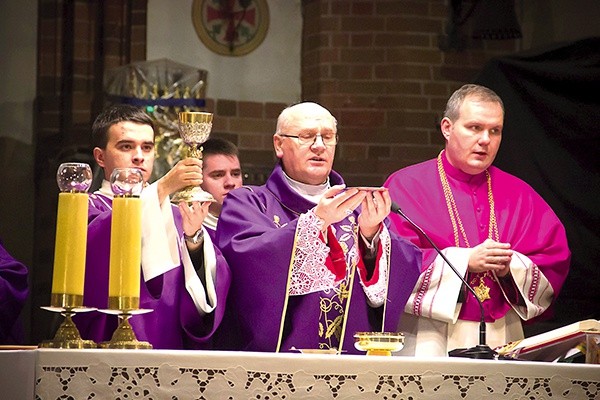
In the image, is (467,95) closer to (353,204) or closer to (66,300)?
(353,204)

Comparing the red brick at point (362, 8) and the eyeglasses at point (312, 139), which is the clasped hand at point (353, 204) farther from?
the red brick at point (362, 8)

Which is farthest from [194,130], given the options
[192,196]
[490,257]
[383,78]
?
[383,78]

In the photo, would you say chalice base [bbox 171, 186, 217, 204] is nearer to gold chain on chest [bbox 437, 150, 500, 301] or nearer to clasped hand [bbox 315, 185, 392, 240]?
clasped hand [bbox 315, 185, 392, 240]

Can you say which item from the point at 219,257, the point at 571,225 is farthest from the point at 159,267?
the point at 571,225

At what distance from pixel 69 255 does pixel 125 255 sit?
168 millimetres

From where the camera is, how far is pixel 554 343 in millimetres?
4090

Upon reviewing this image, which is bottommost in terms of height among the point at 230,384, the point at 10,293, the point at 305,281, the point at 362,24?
the point at 230,384

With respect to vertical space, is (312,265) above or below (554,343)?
above

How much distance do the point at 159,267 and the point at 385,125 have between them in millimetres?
3791

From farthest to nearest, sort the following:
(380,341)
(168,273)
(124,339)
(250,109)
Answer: (250,109) < (168,273) < (380,341) < (124,339)

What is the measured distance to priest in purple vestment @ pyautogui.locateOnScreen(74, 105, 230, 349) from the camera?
4.32 metres

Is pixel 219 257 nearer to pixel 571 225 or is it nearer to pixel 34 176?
pixel 571 225

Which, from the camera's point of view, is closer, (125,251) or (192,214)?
(125,251)

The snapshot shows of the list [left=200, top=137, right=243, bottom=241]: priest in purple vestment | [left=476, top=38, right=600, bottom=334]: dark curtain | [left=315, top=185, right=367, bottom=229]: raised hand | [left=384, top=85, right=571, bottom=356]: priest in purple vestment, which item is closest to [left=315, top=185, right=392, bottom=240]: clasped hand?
[left=315, top=185, right=367, bottom=229]: raised hand
